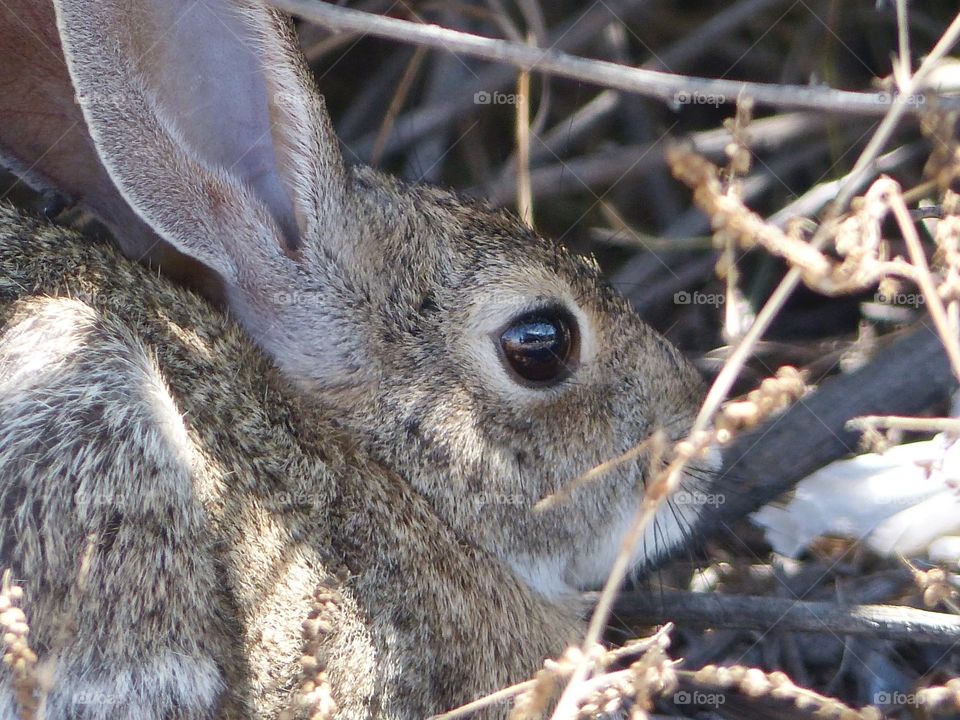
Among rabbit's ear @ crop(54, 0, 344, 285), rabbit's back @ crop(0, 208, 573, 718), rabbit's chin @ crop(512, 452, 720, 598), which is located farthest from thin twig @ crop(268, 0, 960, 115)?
rabbit's chin @ crop(512, 452, 720, 598)

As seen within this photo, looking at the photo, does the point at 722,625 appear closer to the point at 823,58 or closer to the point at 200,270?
the point at 200,270

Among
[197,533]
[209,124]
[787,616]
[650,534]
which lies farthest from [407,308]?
[787,616]

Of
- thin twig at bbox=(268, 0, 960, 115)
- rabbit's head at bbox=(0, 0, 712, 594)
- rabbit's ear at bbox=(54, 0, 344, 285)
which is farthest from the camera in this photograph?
rabbit's head at bbox=(0, 0, 712, 594)

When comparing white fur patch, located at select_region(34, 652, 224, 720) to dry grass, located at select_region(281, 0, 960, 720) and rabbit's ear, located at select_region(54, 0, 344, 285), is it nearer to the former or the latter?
rabbit's ear, located at select_region(54, 0, 344, 285)

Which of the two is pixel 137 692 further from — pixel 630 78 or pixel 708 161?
pixel 708 161

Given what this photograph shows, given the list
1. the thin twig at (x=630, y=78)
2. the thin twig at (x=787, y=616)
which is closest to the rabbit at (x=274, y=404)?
the thin twig at (x=787, y=616)

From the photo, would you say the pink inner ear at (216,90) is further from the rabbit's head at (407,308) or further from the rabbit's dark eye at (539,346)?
the rabbit's dark eye at (539,346)
